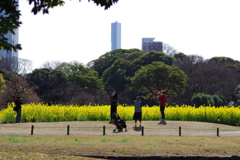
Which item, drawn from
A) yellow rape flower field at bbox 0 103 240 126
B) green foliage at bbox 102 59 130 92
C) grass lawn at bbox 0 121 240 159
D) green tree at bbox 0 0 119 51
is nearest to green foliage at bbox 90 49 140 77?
green foliage at bbox 102 59 130 92

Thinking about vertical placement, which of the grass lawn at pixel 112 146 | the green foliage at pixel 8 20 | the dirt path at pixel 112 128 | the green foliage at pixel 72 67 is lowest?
the grass lawn at pixel 112 146

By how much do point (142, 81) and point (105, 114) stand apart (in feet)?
96.7

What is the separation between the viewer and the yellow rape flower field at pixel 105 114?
24.1 m

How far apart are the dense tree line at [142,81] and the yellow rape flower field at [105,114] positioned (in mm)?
23161

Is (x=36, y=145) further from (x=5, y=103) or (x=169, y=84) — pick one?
(x=169, y=84)

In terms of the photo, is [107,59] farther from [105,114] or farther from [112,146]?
[112,146]

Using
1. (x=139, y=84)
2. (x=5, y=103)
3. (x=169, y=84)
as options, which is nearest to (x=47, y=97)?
(x=139, y=84)

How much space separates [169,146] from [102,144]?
2459mm

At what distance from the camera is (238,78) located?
70.6m

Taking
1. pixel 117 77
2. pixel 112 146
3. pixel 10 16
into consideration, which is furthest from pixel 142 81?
pixel 10 16

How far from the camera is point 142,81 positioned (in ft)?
175

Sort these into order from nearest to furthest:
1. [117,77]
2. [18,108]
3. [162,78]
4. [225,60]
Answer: [18,108] < [162,78] < [117,77] < [225,60]

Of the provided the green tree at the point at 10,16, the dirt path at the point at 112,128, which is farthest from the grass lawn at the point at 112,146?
the green tree at the point at 10,16

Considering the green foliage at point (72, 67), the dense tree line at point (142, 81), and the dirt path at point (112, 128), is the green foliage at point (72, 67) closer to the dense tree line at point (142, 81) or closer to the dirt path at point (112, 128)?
the dense tree line at point (142, 81)
